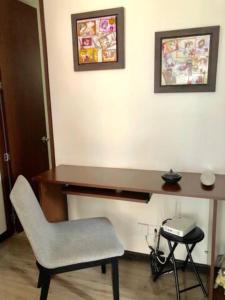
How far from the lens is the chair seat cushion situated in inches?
58.7

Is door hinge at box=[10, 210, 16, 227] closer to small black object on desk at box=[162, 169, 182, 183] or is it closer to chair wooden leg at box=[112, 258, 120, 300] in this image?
chair wooden leg at box=[112, 258, 120, 300]

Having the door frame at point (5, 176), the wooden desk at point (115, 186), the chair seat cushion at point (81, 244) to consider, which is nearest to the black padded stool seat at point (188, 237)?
the wooden desk at point (115, 186)

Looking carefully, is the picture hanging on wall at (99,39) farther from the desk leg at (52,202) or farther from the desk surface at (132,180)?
the desk leg at (52,202)

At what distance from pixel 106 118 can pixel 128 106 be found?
207mm

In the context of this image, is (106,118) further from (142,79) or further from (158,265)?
(158,265)

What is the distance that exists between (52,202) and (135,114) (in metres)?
0.96

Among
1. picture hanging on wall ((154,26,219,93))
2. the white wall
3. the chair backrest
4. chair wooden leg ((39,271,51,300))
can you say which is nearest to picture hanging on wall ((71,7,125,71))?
the white wall

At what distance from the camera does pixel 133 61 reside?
6.17 feet

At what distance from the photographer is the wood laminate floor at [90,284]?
1.80 meters

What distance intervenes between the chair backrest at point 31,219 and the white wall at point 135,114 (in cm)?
64

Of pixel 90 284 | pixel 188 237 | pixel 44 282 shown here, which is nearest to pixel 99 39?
pixel 188 237

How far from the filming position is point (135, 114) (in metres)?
1.96

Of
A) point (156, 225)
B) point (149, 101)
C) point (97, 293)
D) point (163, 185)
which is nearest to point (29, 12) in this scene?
point (149, 101)

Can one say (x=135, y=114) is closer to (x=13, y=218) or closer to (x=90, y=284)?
(x=90, y=284)
